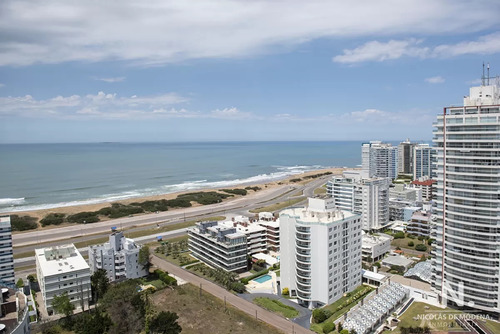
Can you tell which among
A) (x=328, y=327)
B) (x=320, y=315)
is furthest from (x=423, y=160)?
(x=328, y=327)

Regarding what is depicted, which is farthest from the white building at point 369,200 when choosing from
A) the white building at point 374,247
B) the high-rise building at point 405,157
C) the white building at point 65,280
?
the high-rise building at point 405,157

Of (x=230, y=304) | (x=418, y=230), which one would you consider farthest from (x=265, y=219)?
(x=418, y=230)

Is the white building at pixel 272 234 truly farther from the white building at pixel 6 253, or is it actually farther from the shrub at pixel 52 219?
the shrub at pixel 52 219

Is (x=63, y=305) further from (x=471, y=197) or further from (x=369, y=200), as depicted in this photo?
(x=369, y=200)

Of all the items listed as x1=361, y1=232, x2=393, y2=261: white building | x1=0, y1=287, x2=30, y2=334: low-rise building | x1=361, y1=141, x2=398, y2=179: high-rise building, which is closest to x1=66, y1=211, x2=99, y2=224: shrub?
x1=361, y1=232, x2=393, y2=261: white building

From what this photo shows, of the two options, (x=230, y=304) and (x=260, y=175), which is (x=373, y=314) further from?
(x=260, y=175)

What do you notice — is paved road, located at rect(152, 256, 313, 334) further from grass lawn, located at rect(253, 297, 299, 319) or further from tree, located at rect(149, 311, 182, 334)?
tree, located at rect(149, 311, 182, 334)

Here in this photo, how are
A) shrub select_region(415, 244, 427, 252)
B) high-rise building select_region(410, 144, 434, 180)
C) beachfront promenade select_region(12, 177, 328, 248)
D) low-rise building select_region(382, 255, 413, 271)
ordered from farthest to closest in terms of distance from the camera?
1. high-rise building select_region(410, 144, 434, 180)
2. beachfront promenade select_region(12, 177, 328, 248)
3. shrub select_region(415, 244, 427, 252)
4. low-rise building select_region(382, 255, 413, 271)
